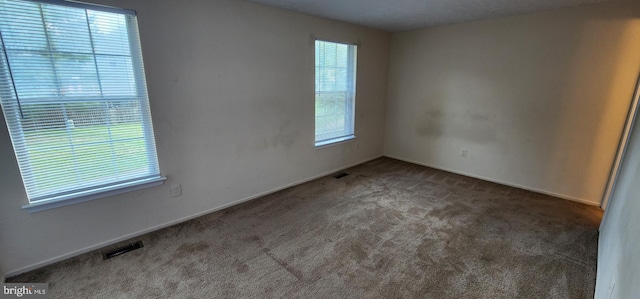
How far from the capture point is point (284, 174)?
3.46m

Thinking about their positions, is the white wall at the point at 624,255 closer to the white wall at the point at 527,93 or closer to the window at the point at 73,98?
the white wall at the point at 527,93

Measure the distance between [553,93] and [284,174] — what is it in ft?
11.1


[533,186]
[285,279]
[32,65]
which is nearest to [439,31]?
[533,186]

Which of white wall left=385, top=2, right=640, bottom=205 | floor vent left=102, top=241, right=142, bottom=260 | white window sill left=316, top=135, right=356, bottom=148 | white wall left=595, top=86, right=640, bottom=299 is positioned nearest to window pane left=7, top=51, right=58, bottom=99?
floor vent left=102, top=241, right=142, bottom=260

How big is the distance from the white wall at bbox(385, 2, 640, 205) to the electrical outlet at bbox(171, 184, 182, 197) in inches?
142

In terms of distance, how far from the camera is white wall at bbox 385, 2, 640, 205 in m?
2.78

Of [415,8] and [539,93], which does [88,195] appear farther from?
[539,93]

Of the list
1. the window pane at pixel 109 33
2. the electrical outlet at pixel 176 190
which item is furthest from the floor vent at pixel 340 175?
the window pane at pixel 109 33

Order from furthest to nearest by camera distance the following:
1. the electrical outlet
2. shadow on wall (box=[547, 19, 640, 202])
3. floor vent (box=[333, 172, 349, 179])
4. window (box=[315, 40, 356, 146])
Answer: floor vent (box=[333, 172, 349, 179]) → window (box=[315, 40, 356, 146]) → shadow on wall (box=[547, 19, 640, 202]) → the electrical outlet

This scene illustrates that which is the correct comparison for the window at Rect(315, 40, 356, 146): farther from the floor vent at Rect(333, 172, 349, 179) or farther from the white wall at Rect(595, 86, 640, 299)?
the white wall at Rect(595, 86, 640, 299)

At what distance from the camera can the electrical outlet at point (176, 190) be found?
2.55 metres

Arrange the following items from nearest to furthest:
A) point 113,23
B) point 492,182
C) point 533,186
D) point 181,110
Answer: point 113,23, point 181,110, point 533,186, point 492,182

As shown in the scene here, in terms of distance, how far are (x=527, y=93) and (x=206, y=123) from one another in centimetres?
381

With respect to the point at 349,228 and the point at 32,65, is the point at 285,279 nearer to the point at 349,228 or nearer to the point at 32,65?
the point at 349,228
